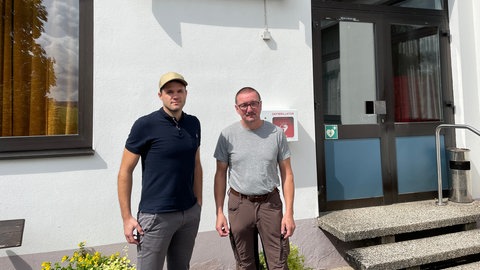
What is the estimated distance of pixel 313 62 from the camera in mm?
3754

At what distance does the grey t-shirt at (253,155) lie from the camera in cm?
225

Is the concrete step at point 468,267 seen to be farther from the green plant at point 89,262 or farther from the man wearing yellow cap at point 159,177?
the green plant at point 89,262

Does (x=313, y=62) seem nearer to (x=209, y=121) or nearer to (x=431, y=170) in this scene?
(x=209, y=121)

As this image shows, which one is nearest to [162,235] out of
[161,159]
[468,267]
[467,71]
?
[161,159]

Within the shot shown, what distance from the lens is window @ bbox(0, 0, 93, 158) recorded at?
2.88 m

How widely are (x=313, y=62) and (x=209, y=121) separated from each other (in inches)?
55.2

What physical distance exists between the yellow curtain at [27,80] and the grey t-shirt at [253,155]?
1.57 m

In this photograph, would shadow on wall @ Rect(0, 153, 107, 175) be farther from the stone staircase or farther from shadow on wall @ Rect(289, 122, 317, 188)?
the stone staircase

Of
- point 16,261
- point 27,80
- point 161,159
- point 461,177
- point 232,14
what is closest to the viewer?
point 161,159

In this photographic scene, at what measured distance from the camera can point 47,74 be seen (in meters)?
2.98

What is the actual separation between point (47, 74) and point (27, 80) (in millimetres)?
167

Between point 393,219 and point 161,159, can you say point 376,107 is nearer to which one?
point 393,219

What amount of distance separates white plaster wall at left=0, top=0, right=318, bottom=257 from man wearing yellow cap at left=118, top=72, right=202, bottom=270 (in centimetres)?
114

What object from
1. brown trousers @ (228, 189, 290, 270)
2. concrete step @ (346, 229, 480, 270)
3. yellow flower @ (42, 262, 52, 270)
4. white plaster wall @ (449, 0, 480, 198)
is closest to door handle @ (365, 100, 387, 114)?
white plaster wall @ (449, 0, 480, 198)
